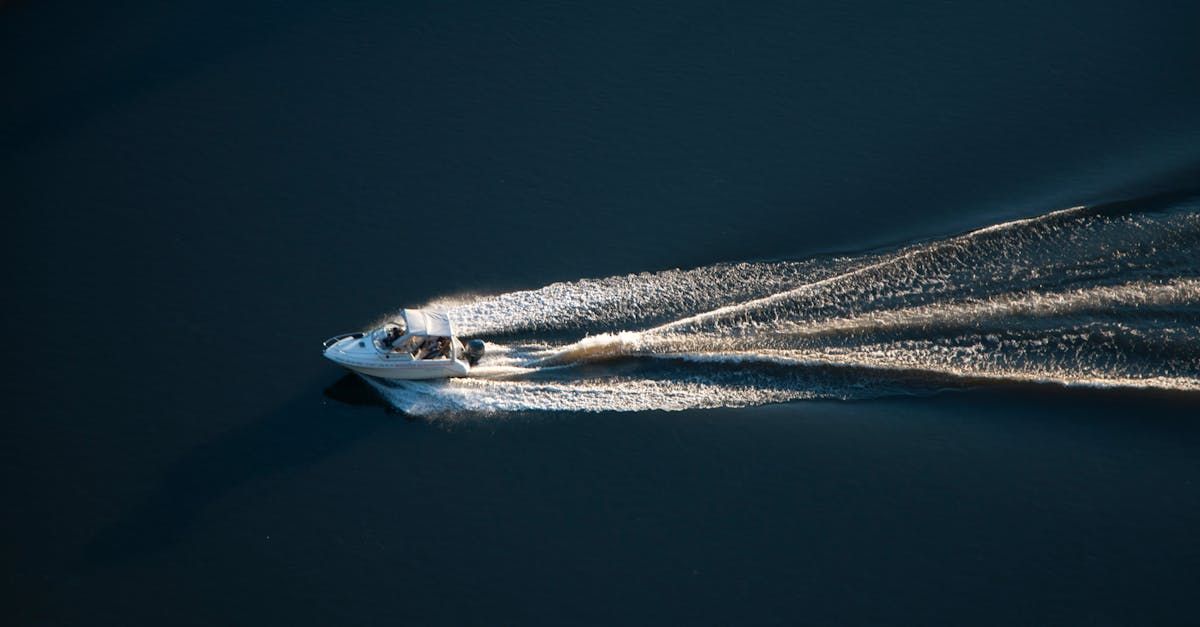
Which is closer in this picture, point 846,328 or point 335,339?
point 335,339

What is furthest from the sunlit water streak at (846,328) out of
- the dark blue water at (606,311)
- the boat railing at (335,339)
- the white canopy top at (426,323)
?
the boat railing at (335,339)

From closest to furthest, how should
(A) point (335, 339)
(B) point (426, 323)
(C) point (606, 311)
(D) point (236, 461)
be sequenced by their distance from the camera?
(D) point (236, 461) → (B) point (426, 323) → (A) point (335, 339) → (C) point (606, 311)

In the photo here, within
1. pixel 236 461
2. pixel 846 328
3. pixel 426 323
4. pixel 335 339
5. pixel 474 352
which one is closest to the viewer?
pixel 236 461

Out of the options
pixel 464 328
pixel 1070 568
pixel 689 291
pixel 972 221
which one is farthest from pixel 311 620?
pixel 972 221

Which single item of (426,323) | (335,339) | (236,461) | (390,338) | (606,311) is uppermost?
(335,339)

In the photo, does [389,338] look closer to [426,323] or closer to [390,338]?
[390,338]

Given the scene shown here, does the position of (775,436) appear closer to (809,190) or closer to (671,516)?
(671,516)

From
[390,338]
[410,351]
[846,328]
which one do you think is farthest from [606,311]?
[846,328]
